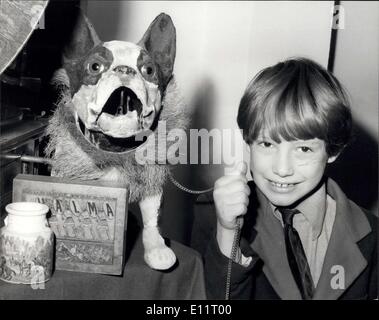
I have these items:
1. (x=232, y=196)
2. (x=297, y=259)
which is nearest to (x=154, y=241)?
(x=232, y=196)

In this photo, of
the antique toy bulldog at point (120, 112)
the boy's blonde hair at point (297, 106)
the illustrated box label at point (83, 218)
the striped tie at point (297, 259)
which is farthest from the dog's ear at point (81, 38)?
the striped tie at point (297, 259)

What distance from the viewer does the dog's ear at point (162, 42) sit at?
691mm

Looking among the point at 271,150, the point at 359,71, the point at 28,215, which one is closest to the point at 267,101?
the point at 271,150

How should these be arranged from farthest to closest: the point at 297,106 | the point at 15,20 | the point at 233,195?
the point at 297,106 < the point at 233,195 < the point at 15,20

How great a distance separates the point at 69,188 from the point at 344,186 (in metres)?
0.86

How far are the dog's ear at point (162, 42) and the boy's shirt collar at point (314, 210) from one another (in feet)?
1.08

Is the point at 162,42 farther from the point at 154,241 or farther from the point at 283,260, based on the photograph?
the point at 283,260

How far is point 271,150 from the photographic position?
79 centimetres

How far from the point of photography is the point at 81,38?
668 millimetres

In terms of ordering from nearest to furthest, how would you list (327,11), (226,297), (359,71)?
(226,297) → (327,11) → (359,71)

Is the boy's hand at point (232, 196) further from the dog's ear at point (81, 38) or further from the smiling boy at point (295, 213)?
the dog's ear at point (81, 38)

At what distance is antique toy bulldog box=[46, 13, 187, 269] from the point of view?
64cm

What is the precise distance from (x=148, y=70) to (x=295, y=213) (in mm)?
352

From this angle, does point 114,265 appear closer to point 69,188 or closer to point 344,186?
point 69,188
